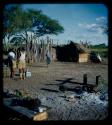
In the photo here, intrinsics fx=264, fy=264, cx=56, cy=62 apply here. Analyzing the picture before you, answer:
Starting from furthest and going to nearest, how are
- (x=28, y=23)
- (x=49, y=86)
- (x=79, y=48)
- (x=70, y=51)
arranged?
1. (x=28, y=23)
2. (x=70, y=51)
3. (x=79, y=48)
4. (x=49, y=86)

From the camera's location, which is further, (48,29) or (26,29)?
(48,29)

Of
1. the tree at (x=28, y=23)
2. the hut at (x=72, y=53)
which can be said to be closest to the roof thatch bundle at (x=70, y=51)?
the hut at (x=72, y=53)

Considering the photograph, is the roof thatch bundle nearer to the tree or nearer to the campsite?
the campsite

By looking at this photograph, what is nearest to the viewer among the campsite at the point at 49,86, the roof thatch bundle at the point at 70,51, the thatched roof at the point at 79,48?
the campsite at the point at 49,86

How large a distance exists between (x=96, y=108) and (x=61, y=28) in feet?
92.1

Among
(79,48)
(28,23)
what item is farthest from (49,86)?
(28,23)

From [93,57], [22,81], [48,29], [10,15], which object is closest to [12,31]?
[10,15]

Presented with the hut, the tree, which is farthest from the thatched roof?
the tree

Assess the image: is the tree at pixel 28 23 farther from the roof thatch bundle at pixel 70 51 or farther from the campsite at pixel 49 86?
the roof thatch bundle at pixel 70 51

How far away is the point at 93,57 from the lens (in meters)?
24.6

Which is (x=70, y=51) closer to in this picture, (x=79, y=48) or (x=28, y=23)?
(x=79, y=48)

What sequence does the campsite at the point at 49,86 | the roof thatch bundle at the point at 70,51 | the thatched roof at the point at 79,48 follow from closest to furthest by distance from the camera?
the campsite at the point at 49,86 → the thatched roof at the point at 79,48 → the roof thatch bundle at the point at 70,51

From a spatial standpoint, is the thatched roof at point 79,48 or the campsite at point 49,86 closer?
the campsite at point 49,86

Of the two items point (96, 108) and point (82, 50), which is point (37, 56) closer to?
point (82, 50)
